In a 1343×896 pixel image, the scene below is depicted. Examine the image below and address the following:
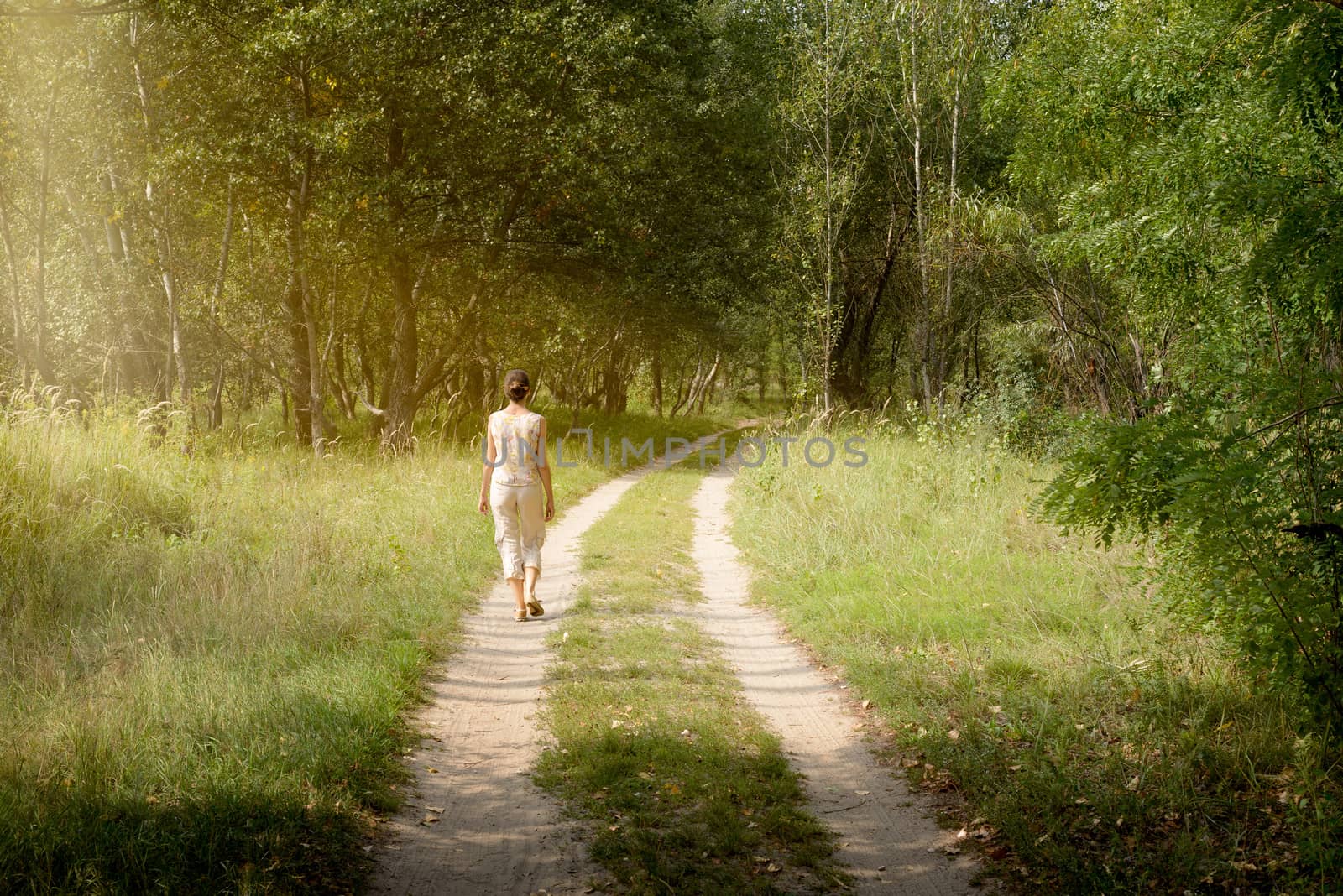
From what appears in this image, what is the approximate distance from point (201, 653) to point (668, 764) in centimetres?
331

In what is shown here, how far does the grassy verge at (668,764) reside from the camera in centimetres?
412

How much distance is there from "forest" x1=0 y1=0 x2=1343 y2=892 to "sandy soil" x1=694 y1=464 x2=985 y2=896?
0.38m

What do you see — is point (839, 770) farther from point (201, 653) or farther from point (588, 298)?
point (588, 298)

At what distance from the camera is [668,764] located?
510cm

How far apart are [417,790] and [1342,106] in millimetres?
5988

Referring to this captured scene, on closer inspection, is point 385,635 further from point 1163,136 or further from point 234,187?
point 234,187

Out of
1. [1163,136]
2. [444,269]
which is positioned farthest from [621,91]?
[1163,136]

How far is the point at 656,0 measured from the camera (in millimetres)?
18781

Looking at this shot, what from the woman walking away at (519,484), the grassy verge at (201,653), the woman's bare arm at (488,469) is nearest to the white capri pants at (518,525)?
the woman walking away at (519,484)

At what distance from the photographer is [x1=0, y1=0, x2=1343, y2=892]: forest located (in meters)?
4.47

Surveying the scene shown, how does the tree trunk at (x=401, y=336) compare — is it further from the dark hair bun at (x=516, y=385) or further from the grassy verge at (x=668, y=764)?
the grassy verge at (x=668, y=764)

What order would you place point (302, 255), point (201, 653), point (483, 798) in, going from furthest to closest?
point (302, 255), point (201, 653), point (483, 798)
